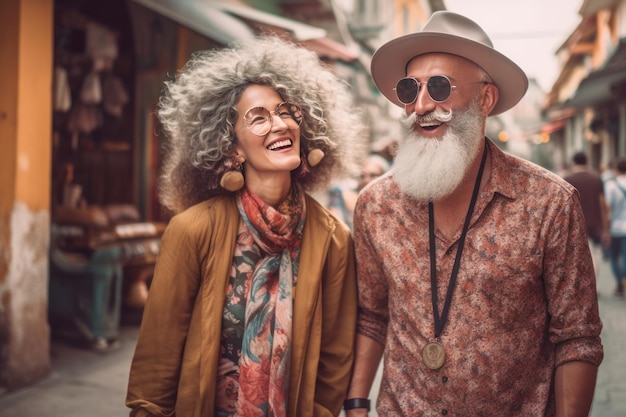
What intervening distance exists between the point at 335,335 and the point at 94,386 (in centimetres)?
339

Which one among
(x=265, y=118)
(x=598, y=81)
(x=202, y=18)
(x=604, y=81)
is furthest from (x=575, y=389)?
(x=604, y=81)

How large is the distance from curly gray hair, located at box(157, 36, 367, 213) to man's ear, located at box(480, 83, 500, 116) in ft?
2.05

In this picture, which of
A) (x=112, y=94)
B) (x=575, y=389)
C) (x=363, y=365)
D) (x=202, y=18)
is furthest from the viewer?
(x=112, y=94)

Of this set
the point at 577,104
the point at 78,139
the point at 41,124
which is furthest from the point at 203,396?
the point at 577,104

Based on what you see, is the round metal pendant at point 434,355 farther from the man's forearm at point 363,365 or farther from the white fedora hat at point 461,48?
the white fedora hat at point 461,48

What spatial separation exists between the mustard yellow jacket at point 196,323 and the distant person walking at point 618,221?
26.2 feet

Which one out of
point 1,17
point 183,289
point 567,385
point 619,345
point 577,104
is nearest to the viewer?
point 567,385

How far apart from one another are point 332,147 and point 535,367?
1.15 meters

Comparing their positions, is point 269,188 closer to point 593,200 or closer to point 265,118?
point 265,118

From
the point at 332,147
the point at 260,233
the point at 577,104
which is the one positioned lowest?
the point at 260,233

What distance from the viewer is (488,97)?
7.79 feet

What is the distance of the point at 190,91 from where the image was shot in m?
2.52

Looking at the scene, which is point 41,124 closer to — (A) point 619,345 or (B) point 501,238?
(B) point 501,238

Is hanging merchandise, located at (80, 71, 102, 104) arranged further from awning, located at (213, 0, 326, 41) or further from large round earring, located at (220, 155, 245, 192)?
large round earring, located at (220, 155, 245, 192)
